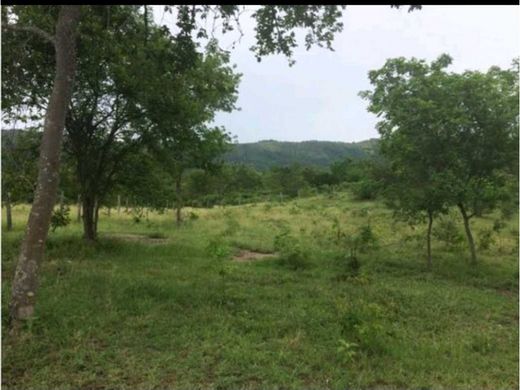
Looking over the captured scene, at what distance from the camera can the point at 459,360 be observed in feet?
18.9

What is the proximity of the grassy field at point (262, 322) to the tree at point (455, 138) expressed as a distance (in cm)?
191

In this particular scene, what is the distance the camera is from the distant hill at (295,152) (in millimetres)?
141250

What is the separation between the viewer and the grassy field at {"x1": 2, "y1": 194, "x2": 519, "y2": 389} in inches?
204

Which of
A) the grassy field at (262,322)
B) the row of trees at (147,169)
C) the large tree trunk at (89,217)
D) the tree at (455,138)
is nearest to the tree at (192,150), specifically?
the row of trees at (147,169)

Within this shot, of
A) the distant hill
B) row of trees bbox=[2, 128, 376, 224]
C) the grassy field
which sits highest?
the distant hill

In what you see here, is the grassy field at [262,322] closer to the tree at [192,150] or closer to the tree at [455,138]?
the tree at [455,138]

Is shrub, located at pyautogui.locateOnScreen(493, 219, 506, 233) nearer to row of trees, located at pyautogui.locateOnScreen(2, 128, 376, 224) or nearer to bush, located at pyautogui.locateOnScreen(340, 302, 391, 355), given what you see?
row of trees, located at pyautogui.locateOnScreen(2, 128, 376, 224)

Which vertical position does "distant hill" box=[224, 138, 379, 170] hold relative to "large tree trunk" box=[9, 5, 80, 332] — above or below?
above

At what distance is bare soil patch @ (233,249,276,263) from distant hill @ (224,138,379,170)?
119435 mm

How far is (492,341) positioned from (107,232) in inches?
552

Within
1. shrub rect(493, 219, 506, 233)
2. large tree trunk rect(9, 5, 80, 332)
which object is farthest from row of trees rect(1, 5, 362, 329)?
shrub rect(493, 219, 506, 233)

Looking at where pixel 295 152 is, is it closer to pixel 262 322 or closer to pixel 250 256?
pixel 250 256

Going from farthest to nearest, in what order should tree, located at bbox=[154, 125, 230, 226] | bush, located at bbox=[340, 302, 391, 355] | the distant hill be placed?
the distant hill → tree, located at bbox=[154, 125, 230, 226] → bush, located at bbox=[340, 302, 391, 355]

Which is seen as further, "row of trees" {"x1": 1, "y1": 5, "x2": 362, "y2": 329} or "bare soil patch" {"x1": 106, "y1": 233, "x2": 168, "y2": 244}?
"bare soil patch" {"x1": 106, "y1": 233, "x2": 168, "y2": 244}
